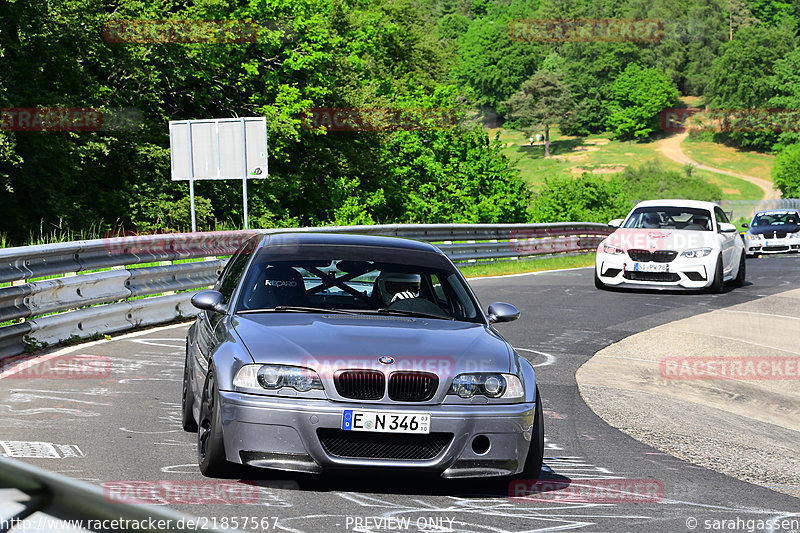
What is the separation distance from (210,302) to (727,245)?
14769 mm

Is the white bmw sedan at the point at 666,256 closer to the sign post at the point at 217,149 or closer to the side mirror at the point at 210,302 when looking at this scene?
the sign post at the point at 217,149

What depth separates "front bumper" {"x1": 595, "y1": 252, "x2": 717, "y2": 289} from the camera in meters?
18.7

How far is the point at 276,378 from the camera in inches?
214

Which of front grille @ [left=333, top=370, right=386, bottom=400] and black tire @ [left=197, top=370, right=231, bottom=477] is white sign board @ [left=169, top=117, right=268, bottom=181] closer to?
black tire @ [left=197, top=370, right=231, bottom=477]

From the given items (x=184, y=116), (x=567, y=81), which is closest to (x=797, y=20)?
(x=567, y=81)

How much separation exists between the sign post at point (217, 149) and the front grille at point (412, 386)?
1881cm

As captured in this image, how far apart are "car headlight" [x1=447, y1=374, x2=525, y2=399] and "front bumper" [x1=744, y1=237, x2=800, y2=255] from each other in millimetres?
30527

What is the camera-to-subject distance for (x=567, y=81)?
587 feet

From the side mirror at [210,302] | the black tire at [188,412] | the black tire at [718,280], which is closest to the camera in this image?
the side mirror at [210,302]

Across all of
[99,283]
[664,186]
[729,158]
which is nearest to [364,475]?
[99,283]

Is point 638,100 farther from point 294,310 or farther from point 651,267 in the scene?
point 294,310

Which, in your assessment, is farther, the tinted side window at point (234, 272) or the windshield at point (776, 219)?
the windshield at point (776, 219)

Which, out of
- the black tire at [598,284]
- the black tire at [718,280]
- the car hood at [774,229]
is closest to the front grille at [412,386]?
the black tire at [598,284]

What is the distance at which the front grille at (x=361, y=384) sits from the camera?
212 inches
